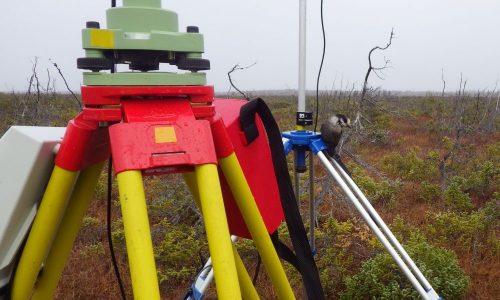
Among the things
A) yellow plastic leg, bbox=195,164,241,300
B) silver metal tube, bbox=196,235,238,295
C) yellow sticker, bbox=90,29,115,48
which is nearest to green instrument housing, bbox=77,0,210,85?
yellow sticker, bbox=90,29,115,48

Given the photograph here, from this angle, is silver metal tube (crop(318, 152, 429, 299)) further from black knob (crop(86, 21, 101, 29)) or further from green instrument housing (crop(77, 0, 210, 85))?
black knob (crop(86, 21, 101, 29))

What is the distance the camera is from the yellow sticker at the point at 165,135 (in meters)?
0.67

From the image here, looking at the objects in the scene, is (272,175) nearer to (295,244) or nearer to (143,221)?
(295,244)

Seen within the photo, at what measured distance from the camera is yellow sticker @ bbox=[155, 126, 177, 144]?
0.67 metres

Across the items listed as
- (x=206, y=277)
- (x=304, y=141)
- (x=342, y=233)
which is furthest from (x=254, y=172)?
(x=342, y=233)

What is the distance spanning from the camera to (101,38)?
723 mm

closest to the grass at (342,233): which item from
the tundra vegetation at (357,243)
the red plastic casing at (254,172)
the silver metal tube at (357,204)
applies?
the tundra vegetation at (357,243)

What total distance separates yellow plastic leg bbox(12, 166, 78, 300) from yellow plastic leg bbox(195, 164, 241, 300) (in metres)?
0.31

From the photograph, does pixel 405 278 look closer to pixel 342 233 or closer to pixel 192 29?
pixel 342 233

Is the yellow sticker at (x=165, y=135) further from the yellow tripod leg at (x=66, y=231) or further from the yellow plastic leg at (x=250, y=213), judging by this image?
the yellow tripod leg at (x=66, y=231)

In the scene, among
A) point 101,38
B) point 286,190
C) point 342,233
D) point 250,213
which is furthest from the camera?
point 342,233

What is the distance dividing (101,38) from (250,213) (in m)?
0.51

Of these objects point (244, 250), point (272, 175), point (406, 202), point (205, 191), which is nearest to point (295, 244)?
point (272, 175)

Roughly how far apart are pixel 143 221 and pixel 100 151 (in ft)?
1.23
